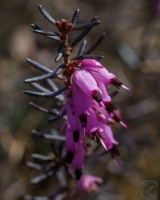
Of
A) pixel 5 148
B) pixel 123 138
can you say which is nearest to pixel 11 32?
pixel 5 148

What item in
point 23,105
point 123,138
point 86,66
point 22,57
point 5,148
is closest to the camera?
point 86,66

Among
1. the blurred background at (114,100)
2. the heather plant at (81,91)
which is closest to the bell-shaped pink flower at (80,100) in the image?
the heather plant at (81,91)

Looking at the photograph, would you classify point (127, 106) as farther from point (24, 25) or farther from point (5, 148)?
point (24, 25)

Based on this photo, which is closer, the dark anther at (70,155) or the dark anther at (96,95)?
the dark anther at (96,95)

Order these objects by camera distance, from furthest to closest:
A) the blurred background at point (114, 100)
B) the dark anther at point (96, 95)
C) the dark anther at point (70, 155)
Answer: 1. the blurred background at point (114, 100)
2. the dark anther at point (70, 155)
3. the dark anther at point (96, 95)

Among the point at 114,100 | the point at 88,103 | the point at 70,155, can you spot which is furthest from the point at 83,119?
the point at 114,100

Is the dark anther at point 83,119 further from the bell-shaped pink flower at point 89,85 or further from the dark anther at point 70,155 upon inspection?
the dark anther at point 70,155

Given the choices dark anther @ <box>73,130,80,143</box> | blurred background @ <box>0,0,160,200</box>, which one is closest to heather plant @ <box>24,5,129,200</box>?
dark anther @ <box>73,130,80,143</box>

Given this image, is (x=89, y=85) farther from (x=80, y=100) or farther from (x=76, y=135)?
(x=76, y=135)
